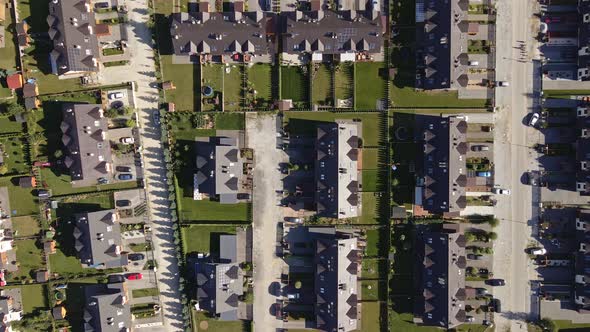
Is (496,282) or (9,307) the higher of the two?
(496,282)

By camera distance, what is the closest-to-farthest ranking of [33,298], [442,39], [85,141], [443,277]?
1. [442,39]
2. [85,141]
3. [443,277]
4. [33,298]

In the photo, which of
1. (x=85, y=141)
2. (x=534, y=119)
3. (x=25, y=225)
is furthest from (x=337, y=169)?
(x=25, y=225)

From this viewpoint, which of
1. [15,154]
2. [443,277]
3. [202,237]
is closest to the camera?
[443,277]

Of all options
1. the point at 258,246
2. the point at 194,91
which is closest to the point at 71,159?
the point at 194,91

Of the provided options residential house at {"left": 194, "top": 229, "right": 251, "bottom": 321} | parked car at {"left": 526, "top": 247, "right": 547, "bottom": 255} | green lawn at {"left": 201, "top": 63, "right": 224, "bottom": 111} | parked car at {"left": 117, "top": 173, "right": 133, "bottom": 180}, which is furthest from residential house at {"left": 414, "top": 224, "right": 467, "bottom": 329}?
parked car at {"left": 117, "top": 173, "right": 133, "bottom": 180}

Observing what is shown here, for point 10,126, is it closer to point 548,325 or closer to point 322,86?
point 322,86

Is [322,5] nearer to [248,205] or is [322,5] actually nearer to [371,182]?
Answer: [371,182]

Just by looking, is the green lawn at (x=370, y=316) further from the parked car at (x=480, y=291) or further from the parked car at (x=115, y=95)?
the parked car at (x=115, y=95)
